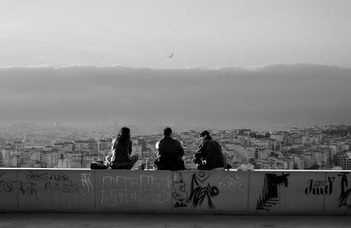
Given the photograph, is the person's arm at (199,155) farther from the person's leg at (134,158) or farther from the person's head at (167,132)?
the person's leg at (134,158)

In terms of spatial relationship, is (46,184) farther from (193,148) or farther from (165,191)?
(193,148)

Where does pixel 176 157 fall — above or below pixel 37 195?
above

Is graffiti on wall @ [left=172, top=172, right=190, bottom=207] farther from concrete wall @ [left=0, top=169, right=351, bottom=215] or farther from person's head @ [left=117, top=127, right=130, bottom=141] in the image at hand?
person's head @ [left=117, top=127, right=130, bottom=141]

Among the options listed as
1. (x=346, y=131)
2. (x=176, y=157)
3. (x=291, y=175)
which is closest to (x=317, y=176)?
(x=291, y=175)

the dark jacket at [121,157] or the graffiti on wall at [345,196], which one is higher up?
the dark jacket at [121,157]

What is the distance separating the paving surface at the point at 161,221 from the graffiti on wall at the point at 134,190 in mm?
310

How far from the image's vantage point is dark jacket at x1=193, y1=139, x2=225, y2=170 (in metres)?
10.7

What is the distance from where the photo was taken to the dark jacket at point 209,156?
10727 millimetres

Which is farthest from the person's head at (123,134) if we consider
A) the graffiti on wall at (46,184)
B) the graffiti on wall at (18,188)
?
the graffiti on wall at (18,188)

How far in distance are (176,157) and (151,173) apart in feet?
2.06

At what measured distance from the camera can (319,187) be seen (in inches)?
409

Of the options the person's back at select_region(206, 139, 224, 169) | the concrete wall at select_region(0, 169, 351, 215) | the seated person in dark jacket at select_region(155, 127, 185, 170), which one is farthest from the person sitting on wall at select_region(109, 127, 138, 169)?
the person's back at select_region(206, 139, 224, 169)

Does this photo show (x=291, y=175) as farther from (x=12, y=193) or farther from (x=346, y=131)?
(x=346, y=131)

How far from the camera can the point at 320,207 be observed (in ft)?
34.2
